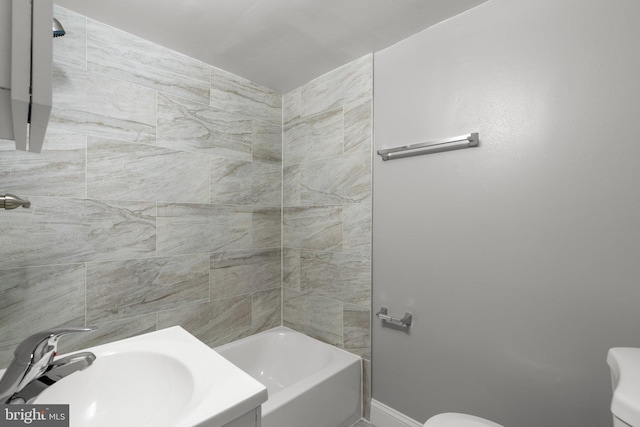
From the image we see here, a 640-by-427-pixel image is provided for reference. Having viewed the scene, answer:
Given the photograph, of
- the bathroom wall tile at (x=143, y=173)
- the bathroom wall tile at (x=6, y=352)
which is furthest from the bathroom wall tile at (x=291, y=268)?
the bathroom wall tile at (x=6, y=352)

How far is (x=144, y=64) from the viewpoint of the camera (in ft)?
5.36

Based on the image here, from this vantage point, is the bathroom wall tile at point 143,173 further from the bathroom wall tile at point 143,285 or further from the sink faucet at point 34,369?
the sink faucet at point 34,369

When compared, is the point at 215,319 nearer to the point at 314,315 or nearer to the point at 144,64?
the point at 314,315

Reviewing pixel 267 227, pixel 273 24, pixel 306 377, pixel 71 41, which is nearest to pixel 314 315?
pixel 306 377

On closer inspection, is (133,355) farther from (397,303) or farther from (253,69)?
(253,69)

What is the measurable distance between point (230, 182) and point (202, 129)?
360mm

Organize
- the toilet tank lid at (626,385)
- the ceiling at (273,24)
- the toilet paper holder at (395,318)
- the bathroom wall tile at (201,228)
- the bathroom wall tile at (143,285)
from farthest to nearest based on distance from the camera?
the bathroom wall tile at (201,228) → the toilet paper holder at (395,318) → the bathroom wall tile at (143,285) → the ceiling at (273,24) → the toilet tank lid at (626,385)

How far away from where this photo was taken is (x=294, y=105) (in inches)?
87.9

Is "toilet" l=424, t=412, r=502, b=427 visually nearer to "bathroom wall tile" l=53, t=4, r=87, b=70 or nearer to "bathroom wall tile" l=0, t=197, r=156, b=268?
"bathroom wall tile" l=0, t=197, r=156, b=268

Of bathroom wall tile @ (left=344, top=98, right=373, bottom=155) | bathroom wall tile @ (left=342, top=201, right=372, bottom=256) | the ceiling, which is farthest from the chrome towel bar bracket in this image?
the ceiling

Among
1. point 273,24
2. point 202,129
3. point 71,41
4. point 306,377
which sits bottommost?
point 306,377

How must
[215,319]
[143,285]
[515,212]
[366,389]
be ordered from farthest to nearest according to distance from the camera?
[215,319] → [366,389] → [143,285] → [515,212]

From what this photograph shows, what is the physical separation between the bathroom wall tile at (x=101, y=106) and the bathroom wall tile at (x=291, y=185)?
912mm

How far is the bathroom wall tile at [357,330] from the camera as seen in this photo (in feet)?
5.90
